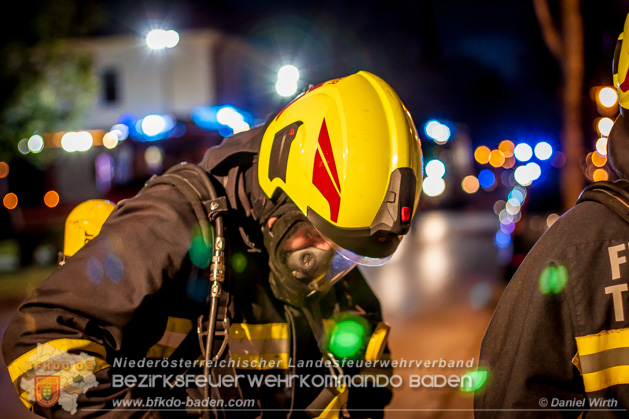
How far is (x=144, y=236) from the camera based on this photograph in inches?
75.0

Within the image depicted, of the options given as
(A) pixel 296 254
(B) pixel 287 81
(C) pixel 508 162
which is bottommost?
(A) pixel 296 254

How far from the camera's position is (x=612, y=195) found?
5.68 ft

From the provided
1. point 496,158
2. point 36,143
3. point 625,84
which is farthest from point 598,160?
point 496,158

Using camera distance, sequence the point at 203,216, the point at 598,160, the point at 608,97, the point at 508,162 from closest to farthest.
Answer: the point at 203,216, the point at 608,97, the point at 598,160, the point at 508,162

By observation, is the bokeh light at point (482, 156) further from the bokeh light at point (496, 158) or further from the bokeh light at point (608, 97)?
the bokeh light at point (608, 97)

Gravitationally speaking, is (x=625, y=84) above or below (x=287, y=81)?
below

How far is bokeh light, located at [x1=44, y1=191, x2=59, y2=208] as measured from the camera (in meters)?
15.2

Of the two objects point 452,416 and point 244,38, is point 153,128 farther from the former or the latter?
point 244,38

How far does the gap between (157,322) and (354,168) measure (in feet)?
2.66

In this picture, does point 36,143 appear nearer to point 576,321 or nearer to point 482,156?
point 576,321

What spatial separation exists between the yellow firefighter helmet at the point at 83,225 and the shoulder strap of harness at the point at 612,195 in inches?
65.1

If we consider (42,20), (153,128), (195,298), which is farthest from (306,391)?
(42,20)

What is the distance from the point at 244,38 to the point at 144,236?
34329 mm

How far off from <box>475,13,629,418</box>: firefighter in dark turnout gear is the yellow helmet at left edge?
49 centimetres
